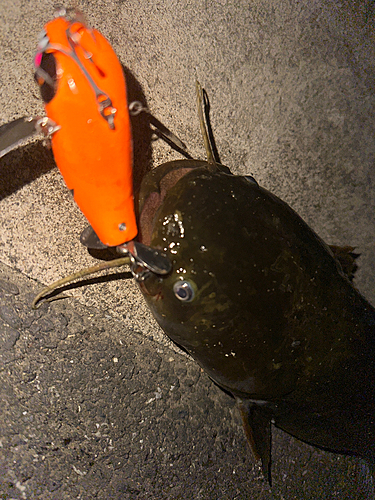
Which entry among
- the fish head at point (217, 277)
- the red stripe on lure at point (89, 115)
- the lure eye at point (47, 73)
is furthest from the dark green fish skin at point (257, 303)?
the lure eye at point (47, 73)

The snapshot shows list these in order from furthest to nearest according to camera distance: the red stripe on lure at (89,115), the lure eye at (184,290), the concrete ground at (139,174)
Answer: the concrete ground at (139,174) → the lure eye at (184,290) → the red stripe on lure at (89,115)

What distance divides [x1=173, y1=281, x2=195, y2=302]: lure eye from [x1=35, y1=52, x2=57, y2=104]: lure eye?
62 centimetres

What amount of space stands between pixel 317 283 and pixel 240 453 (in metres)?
0.90

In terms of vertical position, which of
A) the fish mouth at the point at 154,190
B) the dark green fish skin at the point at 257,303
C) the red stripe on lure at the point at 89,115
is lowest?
the dark green fish skin at the point at 257,303

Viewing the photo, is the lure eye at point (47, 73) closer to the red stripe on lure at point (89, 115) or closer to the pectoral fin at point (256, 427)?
the red stripe on lure at point (89, 115)

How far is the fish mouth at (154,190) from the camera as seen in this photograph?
132 centimetres

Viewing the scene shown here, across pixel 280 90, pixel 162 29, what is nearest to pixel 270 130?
pixel 280 90

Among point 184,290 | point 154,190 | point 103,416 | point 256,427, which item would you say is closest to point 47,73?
point 154,190

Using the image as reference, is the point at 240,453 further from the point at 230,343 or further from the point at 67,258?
the point at 67,258

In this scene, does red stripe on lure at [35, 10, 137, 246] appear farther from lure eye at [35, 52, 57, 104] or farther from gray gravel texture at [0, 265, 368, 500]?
gray gravel texture at [0, 265, 368, 500]

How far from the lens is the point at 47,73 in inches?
39.4

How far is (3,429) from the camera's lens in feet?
4.67

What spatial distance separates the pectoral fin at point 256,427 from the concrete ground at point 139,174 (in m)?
0.23

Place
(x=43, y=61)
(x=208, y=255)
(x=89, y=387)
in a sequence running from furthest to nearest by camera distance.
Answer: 1. (x=89, y=387)
2. (x=208, y=255)
3. (x=43, y=61)
